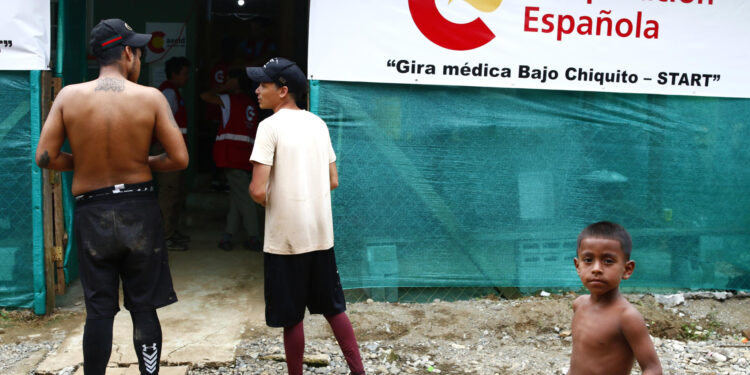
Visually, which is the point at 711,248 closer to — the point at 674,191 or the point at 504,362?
the point at 674,191

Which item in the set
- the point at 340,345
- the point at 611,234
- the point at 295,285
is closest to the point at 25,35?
the point at 295,285

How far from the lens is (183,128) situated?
7301mm

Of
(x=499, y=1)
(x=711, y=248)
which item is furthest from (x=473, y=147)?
(x=711, y=248)

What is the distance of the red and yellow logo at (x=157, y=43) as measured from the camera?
8945 mm

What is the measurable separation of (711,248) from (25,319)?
526cm

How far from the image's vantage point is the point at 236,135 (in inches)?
283

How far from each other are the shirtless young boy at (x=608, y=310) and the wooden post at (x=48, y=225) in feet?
13.2

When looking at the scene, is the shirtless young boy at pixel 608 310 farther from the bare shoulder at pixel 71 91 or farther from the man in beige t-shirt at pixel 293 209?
the bare shoulder at pixel 71 91

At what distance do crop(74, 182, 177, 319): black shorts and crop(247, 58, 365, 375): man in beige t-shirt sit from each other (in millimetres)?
531

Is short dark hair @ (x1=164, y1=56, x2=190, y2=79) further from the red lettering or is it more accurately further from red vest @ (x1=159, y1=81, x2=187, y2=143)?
the red lettering

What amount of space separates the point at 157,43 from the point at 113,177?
5812 mm

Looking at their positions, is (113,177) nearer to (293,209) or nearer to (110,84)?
(110,84)

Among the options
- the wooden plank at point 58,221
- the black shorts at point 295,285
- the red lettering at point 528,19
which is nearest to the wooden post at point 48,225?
the wooden plank at point 58,221

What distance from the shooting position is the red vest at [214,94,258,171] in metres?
7.14
